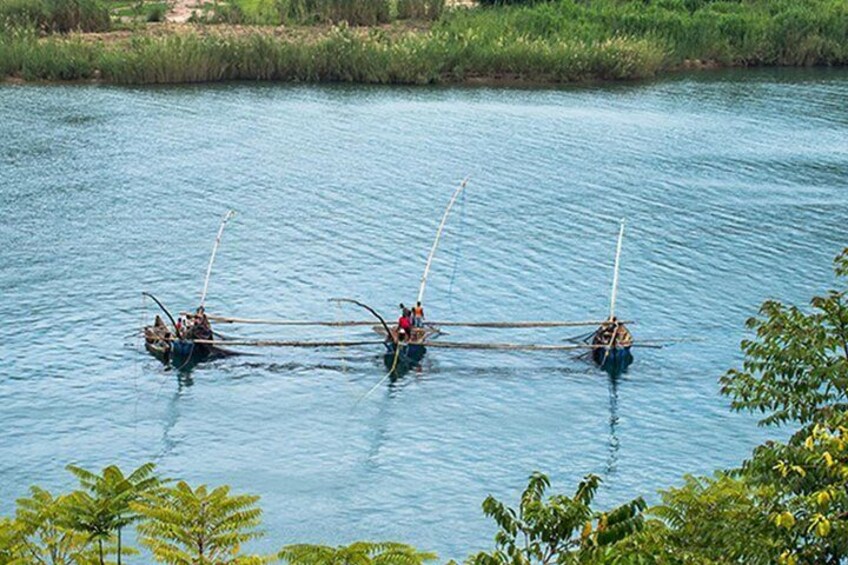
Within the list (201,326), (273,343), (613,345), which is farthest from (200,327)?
(613,345)

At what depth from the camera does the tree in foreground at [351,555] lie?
741 inches

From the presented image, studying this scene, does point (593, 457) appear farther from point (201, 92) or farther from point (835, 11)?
point (835, 11)

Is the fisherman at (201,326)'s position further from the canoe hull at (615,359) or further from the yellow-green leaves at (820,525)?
the yellow-green leaves at (820,525)

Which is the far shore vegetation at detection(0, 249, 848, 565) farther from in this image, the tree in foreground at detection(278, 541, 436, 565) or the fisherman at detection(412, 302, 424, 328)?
the fisherman at detection(412, 302, 424, 328)

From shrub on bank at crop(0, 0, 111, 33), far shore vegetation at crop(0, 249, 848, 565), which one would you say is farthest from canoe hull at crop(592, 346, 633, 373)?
shrub on bank at crop(0, 0, 111, 33)

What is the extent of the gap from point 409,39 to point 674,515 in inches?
2913

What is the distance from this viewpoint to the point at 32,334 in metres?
46.0

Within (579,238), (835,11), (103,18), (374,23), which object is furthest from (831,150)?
(103,18)

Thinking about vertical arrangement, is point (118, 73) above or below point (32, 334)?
above

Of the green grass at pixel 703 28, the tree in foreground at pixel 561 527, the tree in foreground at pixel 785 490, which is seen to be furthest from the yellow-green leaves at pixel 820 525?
the green grass at pixel 703 28

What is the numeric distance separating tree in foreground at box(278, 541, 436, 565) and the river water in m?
13.5

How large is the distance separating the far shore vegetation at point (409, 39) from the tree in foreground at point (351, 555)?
68652mm

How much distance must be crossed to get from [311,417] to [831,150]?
42.1m

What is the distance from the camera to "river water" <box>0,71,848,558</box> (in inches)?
1502
